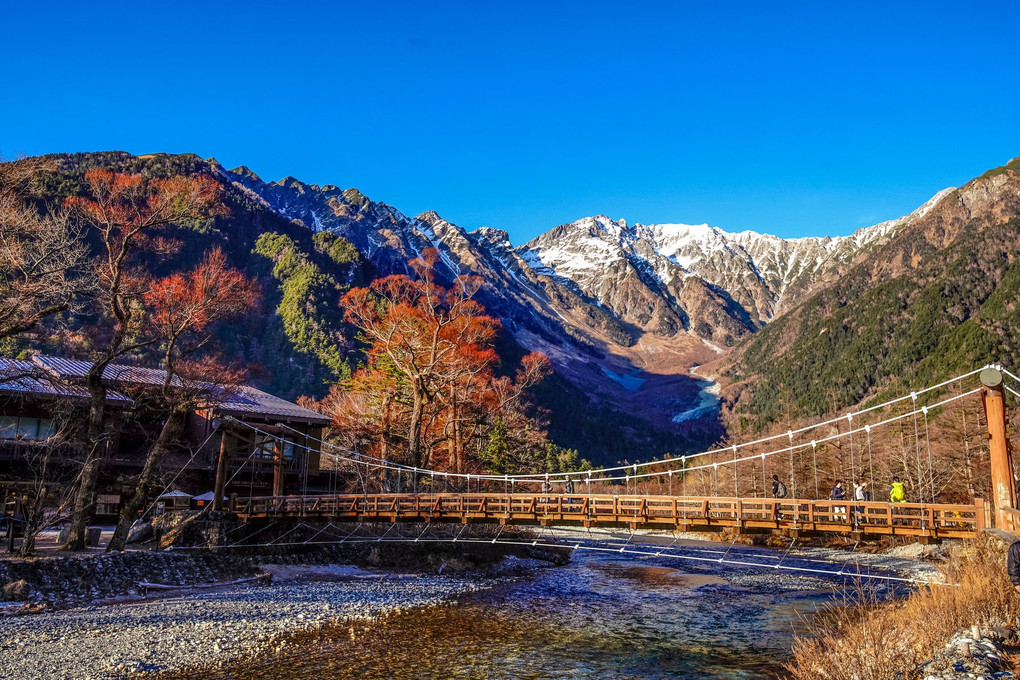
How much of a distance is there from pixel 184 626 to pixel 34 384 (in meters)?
10.5

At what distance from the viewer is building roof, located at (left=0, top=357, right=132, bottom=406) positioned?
50.7ft

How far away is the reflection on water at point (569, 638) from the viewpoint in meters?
10.8

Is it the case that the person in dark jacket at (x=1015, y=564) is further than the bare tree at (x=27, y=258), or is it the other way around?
the bare tree at (x=27, y=258)

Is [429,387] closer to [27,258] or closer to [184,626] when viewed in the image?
[27,258]

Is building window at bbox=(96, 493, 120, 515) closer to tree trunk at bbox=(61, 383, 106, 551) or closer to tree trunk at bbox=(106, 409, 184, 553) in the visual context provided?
tree trunk at bbox=(106, 409, 184, 553)

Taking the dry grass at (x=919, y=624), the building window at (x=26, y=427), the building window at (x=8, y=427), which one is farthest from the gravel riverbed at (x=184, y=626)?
the building window at (x=8, y=427)

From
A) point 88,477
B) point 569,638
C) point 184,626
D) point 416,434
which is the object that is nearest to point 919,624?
point 569,638

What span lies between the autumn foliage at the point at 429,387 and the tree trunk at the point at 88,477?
10026mm

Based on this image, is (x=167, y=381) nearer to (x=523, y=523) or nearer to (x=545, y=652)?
(x=523, y=523)

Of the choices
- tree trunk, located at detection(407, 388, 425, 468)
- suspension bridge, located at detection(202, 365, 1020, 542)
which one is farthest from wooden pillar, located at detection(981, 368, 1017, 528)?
tree trunk, located at detection(407, 388, 425, 468)

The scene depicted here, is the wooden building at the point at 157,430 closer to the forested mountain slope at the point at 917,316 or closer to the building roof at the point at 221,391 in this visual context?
the building roof at the point at 221,391

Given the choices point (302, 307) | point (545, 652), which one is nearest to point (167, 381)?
point (545, 652)

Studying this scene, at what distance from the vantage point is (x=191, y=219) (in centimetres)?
1828

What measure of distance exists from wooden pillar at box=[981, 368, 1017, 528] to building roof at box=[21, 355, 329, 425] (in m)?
19.8
